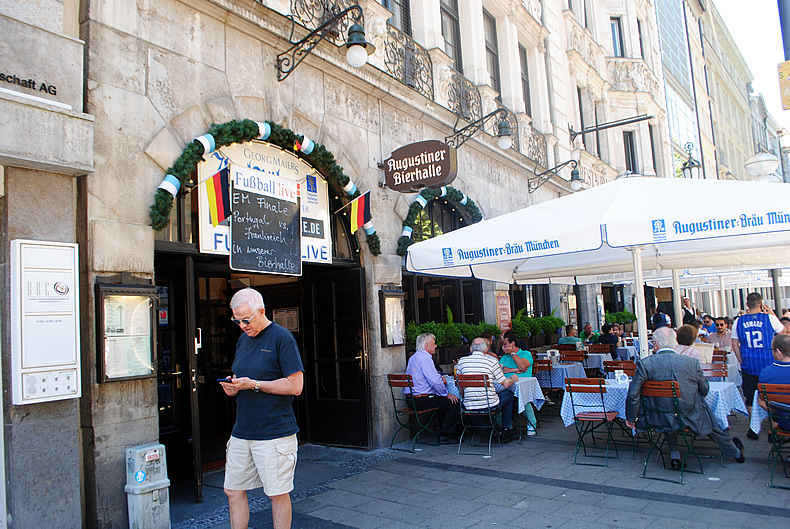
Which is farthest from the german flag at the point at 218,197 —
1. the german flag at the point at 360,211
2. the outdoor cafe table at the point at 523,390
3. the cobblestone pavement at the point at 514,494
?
the outdoor cafe table at the point at 523,390

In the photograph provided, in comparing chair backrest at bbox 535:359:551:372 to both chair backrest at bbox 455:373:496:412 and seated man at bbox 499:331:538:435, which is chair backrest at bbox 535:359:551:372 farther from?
chair backrest at bbox 455:373:496:412

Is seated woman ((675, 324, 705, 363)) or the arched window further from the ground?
the arched window

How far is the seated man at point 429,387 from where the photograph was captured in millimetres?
7566

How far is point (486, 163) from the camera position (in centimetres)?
1202

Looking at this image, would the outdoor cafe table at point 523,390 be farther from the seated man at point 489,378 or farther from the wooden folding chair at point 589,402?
the wooden folding chair at point 589,402

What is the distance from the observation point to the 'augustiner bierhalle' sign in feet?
25.8

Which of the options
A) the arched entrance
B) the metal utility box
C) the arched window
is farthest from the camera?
the arched window

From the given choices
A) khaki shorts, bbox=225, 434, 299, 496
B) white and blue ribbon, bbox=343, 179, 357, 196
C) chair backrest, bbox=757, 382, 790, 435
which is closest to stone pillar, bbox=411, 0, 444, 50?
white and blue ribbon, bbox=343, 179, 357, 196

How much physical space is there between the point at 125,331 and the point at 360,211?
3.55 metres

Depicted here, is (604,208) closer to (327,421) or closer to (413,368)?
(413,368)

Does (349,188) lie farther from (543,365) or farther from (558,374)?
(558,374)

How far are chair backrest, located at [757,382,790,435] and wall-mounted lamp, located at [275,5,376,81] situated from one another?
516cm

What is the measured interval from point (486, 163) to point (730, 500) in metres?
8.13

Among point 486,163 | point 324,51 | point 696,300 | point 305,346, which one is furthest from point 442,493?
point 696,300
